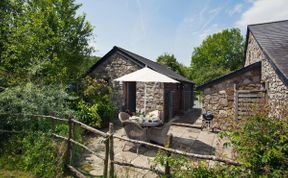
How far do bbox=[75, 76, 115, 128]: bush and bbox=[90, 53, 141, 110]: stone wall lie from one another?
0.59 m

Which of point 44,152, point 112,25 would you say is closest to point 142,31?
point 112,25

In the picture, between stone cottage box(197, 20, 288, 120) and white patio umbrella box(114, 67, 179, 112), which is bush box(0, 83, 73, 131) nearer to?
white patio umbrella box(114, 67, 179, 112)

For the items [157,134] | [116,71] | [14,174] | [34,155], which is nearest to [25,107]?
[34,155]

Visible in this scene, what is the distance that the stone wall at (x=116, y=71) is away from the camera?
11969 mm

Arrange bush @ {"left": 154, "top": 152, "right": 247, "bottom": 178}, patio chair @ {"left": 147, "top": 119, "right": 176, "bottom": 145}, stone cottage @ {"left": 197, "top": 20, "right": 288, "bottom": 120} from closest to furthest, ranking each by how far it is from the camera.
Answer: bush @ {"left": 154, "top": 152, "right": 247, "bottom": 178}
patio chair @ {"left": 147, "top": 119, "right": 176, "bottom": 145}
stone cottage @ {"left": 197, "top": 20, "right": 288, "bottom": 120}

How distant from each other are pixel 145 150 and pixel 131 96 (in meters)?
6.23

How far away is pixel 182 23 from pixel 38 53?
9458 millimetres

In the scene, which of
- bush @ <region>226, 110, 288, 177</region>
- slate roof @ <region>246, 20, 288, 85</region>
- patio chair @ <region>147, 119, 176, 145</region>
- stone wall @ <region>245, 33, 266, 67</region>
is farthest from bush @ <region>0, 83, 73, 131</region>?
stone wall @ <region>245, 33, 266, 67</region>

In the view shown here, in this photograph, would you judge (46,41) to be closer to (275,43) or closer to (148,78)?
(148,78)

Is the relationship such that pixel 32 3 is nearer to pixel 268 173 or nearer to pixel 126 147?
pixel 126 147

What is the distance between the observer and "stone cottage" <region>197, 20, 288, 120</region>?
757cm

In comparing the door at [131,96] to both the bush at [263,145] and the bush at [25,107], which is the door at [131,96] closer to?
the bush at [25,107]

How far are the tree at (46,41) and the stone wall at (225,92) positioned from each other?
771cm

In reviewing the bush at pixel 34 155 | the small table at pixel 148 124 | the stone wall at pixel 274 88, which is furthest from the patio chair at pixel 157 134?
the stone wall at pixel 274 88
